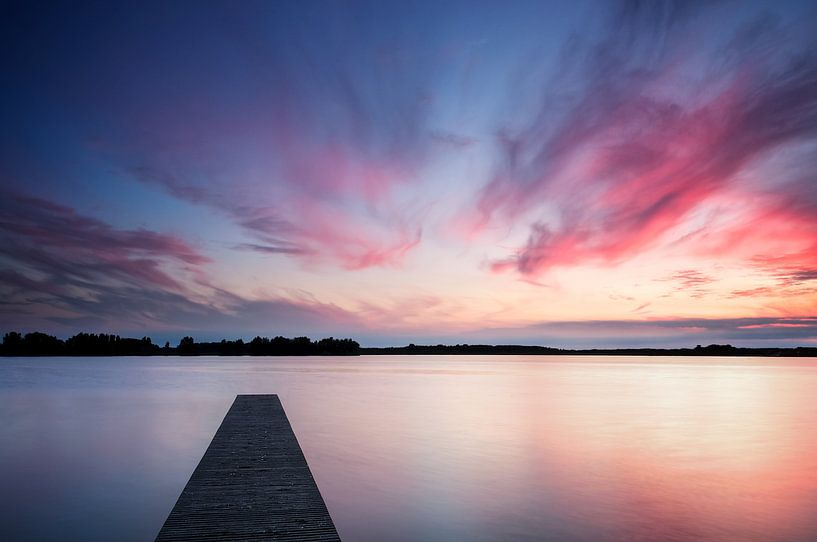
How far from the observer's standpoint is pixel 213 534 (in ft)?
21.8

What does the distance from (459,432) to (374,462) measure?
5.32 meters

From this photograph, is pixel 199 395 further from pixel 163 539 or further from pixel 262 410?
pixel 163 539

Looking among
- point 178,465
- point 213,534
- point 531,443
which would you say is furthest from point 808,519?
point 178,465

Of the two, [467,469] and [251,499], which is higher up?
[251,499]

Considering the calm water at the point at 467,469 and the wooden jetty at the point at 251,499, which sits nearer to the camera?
the wooden jetty at the point at 251,499

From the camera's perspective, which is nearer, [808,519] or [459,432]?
[808,519]

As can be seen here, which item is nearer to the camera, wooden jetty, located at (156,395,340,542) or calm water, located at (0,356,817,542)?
wooden jetty, located at (156,395,340,542)

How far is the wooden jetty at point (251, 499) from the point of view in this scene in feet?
22.0

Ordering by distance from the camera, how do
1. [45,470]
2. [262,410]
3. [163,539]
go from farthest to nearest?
[262,410]
[45,470]
[163,539]

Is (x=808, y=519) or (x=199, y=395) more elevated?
(x=199, y=395)

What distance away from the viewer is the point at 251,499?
317 inches

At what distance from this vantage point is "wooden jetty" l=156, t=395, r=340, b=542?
6699 millimetres

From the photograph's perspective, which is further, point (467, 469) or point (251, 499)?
point (467, 469)

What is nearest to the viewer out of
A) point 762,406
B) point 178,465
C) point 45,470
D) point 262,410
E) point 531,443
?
point 45,470
